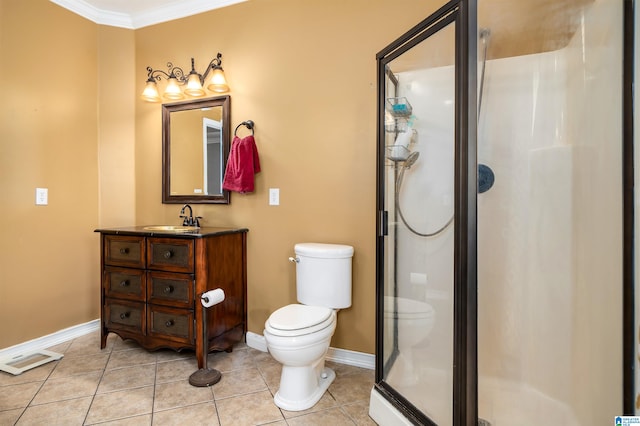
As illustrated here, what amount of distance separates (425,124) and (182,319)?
180cm

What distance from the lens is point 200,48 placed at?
8.51ft

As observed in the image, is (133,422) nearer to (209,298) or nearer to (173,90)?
(209,298)

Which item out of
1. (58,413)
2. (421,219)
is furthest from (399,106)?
(58,413)

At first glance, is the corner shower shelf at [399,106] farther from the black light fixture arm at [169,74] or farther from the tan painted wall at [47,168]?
the tan painted wall at [47,168]

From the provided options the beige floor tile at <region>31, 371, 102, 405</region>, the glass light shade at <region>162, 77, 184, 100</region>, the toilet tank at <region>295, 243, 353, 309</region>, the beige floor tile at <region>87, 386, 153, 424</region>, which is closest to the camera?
the beige floor tile at <region>87, 386, 153, 424</region>

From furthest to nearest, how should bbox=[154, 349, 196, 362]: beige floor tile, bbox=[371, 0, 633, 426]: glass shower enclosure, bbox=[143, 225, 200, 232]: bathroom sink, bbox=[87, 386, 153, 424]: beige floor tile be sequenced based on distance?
bbox=[143, 225, 200, 232]: bathroom sink, bbox=[154, 349, 196, 362]: beige floor tile, bbox=[87, 386, 153, 424]: beige floor tile, bbox=[371, 0, 633, 426]: glass shower enclosure

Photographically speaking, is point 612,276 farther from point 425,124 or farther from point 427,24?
point 427,24

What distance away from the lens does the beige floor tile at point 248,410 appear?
1588 millimetres

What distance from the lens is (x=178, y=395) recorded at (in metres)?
1.79

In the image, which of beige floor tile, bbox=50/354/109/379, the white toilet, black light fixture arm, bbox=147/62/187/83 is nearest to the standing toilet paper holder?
the white toilet

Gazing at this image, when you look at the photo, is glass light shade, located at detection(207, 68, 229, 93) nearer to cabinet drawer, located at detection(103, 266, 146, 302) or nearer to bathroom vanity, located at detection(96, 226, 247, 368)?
bathroom vanity, located at detection(96, 226, 247, 368)

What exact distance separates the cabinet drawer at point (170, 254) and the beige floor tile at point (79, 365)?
0.70 meters

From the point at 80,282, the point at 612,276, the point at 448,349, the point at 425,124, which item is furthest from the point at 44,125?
the point at 612,276

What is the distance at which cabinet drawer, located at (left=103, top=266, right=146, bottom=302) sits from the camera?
7.14ft
